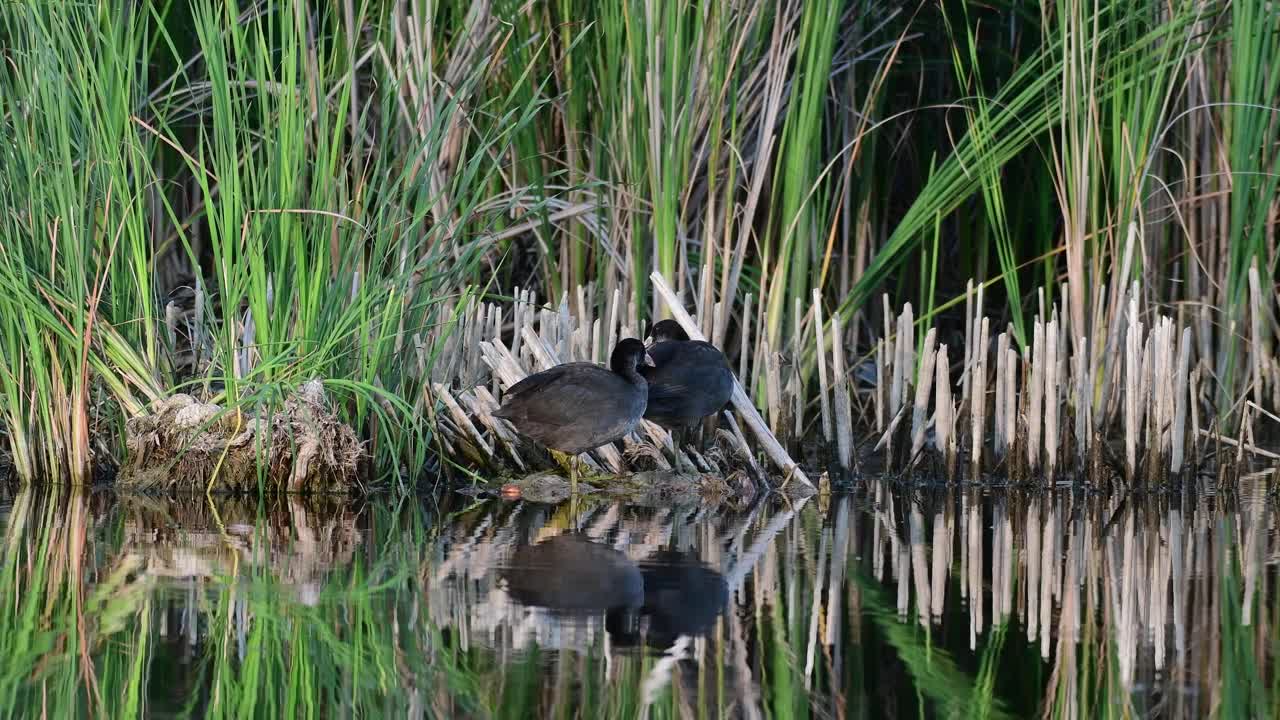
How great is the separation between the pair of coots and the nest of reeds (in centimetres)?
73

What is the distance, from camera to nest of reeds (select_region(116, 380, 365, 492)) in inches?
282

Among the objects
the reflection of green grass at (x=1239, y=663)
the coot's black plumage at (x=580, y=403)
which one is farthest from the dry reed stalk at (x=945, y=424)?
the reflection of green grass at (x=1239, y=663)

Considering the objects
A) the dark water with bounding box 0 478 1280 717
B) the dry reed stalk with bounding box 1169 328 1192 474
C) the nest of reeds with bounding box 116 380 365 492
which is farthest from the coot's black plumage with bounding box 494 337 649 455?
the dry reed stalk with bounding box 1169 328 1192 474

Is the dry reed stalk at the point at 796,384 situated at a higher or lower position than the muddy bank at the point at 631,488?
higher

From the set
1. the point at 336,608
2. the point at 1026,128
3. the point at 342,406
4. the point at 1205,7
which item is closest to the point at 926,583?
the point at 336,608

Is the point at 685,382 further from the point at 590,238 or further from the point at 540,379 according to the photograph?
the point at 590,238

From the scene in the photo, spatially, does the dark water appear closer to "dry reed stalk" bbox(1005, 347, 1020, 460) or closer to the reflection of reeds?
the reflection of reeds

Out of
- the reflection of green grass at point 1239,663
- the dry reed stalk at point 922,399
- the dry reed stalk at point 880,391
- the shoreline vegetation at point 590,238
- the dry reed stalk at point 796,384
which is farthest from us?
the dry reed stalk at point 880,391

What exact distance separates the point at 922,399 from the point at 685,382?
131 centimetres

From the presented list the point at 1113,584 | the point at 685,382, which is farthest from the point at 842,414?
the point at 1113,584

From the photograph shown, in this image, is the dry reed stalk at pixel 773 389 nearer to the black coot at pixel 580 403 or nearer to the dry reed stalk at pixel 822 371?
the dry reed stalk at pixel 822 371

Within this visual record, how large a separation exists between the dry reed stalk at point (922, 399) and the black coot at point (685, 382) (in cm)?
100

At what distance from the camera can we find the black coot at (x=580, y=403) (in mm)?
7094

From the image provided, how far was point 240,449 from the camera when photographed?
726 cm
